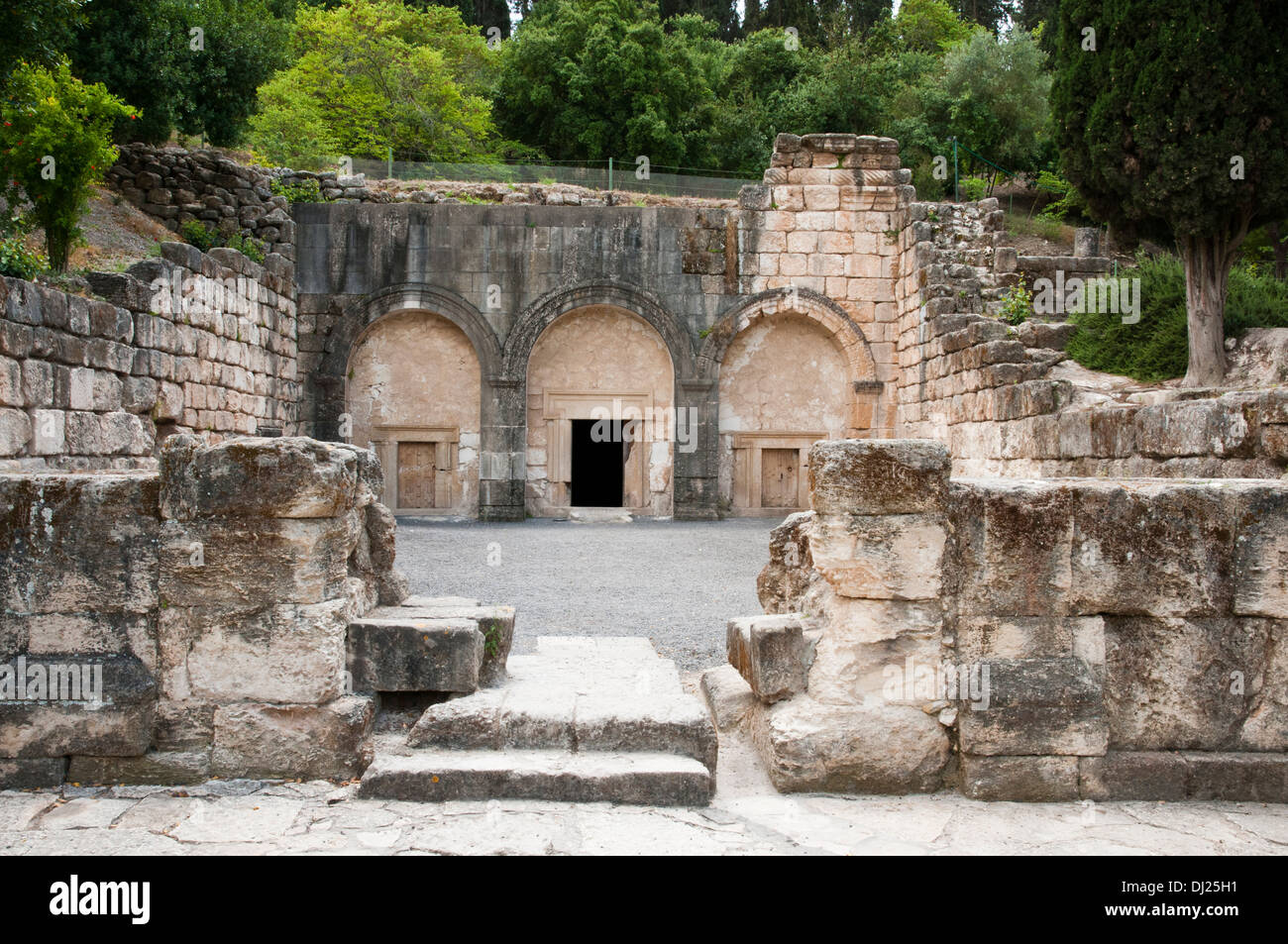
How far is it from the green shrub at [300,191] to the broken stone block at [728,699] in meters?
12.8

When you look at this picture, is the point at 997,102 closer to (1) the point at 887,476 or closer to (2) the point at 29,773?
(1) the point at 887,476

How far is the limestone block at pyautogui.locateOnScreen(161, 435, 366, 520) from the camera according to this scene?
11.5ft

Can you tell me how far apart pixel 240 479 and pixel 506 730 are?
1.39m

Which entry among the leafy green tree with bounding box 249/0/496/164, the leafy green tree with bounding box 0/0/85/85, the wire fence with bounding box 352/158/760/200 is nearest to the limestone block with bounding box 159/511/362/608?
the leafy green tree with bounding box 0/0/85/85

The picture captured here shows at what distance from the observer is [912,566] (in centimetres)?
353

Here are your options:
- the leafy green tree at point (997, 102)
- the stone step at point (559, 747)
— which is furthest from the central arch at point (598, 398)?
the leafy green tree at point (997, 102)

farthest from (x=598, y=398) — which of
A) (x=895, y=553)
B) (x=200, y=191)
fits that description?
(x=895, y=553)

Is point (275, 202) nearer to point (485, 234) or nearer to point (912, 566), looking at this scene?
point (485, 234)

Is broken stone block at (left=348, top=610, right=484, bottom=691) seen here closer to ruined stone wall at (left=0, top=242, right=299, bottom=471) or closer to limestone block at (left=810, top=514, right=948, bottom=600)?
limestone block at (left=810, top=514, right=948, bottom=600)

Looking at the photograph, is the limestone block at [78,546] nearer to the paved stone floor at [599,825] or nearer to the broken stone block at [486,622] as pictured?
the paved stone floor at [599,825]

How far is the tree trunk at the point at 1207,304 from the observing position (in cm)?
921

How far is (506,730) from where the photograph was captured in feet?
12.0

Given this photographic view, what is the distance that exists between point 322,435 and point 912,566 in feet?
42.5
